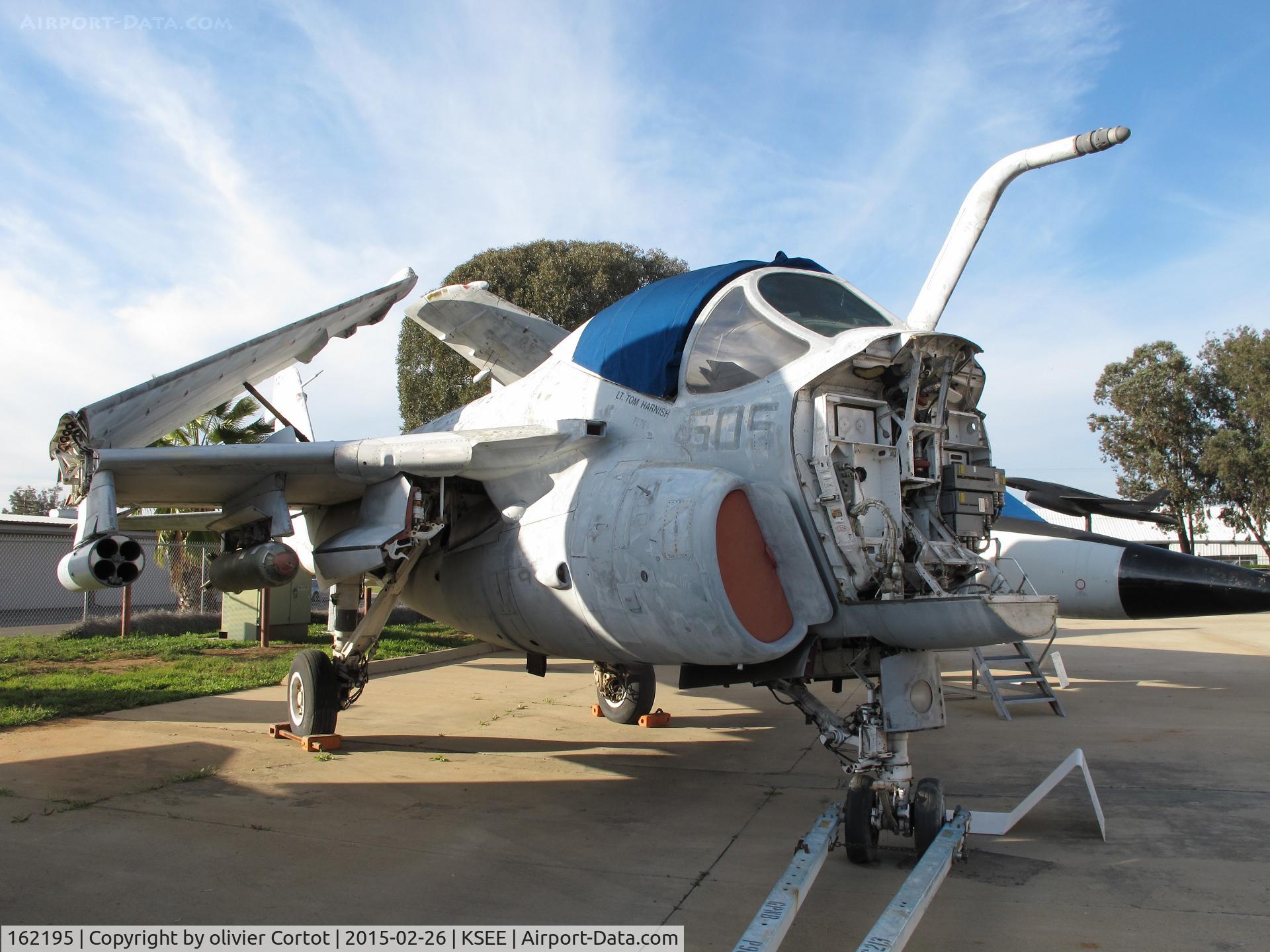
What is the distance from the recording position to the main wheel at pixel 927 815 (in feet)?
15.5

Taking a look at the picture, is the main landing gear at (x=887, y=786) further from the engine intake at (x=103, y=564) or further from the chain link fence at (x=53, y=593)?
the chain link fence at (x=53, y=593)

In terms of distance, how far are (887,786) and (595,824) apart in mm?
2000

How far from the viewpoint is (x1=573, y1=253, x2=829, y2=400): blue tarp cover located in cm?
561

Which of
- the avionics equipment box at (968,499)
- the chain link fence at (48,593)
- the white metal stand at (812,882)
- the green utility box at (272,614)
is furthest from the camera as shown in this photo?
the chain link fence at (48,593)

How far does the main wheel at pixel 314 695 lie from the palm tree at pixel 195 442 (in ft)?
31.5

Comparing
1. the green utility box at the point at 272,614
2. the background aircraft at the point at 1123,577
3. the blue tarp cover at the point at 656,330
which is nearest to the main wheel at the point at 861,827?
the background aircraft at the point at 1123,577

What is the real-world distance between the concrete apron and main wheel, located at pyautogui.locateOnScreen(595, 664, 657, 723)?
1.27 ft

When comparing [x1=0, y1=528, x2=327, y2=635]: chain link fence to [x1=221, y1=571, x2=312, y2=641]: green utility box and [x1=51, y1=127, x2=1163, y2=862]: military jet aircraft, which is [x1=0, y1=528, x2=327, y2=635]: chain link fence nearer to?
[x1=221, y1=571, x2=312, y2=641]: green utility box

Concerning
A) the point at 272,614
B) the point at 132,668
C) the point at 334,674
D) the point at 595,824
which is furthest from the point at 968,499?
the point at 272,614

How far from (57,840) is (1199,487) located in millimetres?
50605

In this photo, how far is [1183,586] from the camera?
18.4 ft

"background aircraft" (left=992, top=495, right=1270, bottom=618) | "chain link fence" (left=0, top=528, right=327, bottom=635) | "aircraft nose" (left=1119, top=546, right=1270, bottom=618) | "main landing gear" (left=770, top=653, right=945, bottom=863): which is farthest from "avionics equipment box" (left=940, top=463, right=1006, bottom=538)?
"chain link fence" (left=0, top=528, right=327, bottom=635)

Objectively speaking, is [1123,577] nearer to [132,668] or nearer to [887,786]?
[887,786]

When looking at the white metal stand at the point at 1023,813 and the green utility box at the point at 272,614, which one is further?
the green utility box at the point at 272,614
